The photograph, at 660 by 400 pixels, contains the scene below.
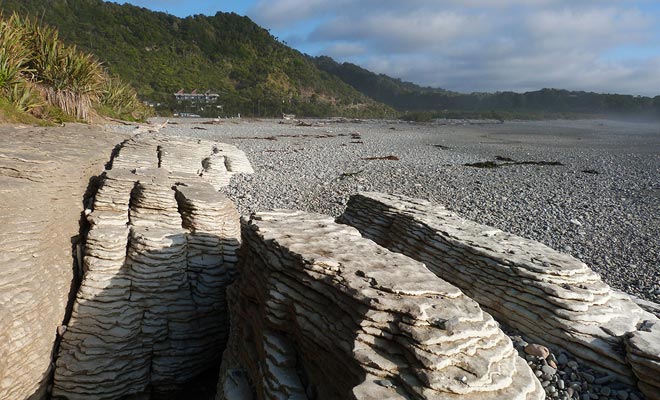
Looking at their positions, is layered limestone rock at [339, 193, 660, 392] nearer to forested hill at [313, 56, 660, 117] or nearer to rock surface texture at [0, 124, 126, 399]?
rock surface texture at [0, 124, 126, 399]

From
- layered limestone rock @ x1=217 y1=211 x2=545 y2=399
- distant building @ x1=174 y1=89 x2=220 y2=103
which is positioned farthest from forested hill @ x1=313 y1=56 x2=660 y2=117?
layered limestone rock @ x1=217 y1=211 x2=545 y2=399

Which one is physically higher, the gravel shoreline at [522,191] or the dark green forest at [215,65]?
the dark green forest at [215,65]

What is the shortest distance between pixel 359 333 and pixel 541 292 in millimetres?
2690

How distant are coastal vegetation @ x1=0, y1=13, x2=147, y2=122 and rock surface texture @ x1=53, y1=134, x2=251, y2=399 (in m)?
8.59

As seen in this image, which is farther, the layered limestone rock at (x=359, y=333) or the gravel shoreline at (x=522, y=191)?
the gravel shoreline at (x=522, y=191)

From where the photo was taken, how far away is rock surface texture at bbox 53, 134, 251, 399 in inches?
220

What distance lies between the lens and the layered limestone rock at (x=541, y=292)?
412 centimetres

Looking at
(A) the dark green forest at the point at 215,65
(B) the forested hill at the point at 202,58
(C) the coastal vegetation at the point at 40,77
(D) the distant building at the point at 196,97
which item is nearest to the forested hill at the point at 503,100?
(A) the dark green forest at the point at 215,65

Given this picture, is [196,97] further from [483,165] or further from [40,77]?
[483,165]

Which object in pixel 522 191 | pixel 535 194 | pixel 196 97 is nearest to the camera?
pixel 535 194

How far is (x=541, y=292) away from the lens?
476 centimetres

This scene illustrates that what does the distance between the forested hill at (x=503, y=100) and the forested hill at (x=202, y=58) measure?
37715mm

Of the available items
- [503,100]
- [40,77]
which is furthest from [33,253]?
[503,100]

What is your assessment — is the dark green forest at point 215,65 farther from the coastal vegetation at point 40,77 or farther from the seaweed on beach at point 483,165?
the seaweed on beach at point 483,165
